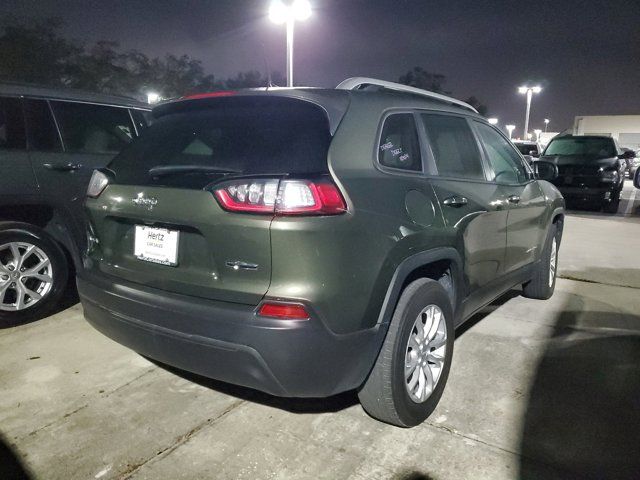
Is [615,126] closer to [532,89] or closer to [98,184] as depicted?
[532,89]

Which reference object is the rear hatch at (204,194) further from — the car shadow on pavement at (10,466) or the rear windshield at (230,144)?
the car shadow on pavement at (10,466)

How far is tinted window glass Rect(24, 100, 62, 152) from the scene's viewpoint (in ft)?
12.8

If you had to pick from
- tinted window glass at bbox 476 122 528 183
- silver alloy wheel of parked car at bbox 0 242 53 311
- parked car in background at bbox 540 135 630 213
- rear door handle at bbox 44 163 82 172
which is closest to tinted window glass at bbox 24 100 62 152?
rear door handle at bbox 44 163 82 172

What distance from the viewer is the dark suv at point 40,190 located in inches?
148

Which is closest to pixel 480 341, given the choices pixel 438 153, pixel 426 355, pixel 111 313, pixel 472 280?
pixel 472 280

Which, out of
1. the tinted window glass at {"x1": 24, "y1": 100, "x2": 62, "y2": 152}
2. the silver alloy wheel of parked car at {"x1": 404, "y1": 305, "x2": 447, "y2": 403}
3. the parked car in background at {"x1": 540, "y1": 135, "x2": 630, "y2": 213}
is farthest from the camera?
the parked car in background at {"x1": 540, "y1": 135, "x2": 630, "y2": 213}

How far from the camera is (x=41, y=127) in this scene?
13.0 feet

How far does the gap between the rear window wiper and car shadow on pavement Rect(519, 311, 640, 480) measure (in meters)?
1.92

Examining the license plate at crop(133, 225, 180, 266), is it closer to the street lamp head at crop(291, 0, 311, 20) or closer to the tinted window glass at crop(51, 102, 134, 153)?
the tinted window glass at crop(51, 102, 134, 153)

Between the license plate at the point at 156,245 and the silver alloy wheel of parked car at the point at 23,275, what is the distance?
1.92 metres

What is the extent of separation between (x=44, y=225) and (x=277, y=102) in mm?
2656

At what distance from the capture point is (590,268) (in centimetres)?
621

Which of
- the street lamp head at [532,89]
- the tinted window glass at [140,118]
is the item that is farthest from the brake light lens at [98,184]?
the street lamp head at [532,89]

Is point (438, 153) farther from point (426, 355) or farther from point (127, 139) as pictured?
point (127, 139)
